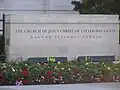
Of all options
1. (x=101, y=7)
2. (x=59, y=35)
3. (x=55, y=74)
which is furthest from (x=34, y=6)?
(x=55, y=74)

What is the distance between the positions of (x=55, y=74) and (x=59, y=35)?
7.67 metres

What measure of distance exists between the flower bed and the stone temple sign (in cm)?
614

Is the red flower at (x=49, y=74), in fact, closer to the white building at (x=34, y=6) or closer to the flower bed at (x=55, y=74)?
the flower bed at (x=55, y=74)

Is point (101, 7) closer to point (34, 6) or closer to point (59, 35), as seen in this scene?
point (59, 35)

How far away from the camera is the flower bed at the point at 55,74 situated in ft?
44.5

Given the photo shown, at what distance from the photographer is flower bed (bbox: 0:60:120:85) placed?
13555 millimetres

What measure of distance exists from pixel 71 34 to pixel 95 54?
1.68 metres

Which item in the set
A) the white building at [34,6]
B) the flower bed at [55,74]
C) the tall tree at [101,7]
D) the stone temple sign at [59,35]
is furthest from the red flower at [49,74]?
the white building at [34,6]

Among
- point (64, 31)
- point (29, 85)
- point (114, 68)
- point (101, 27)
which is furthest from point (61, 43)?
point (29, 85)

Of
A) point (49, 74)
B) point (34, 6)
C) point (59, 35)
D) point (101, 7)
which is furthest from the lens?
point (34, 6)

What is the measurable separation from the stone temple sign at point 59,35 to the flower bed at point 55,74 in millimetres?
6139

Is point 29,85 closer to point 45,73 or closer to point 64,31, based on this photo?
point 45,73

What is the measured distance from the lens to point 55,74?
13.9m

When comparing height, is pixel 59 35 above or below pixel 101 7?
below
